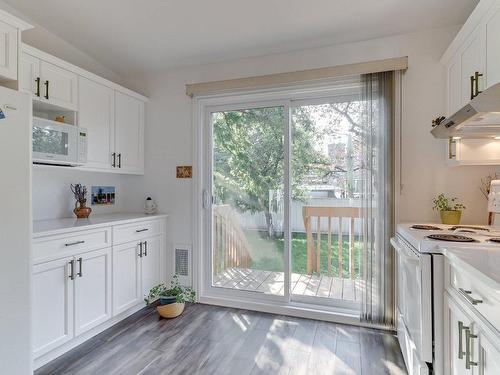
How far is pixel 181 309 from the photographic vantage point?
286 cm

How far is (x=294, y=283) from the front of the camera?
9.92 ft

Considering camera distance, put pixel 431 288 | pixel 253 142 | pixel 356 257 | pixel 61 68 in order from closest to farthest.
Answer: pixel 431 288
pixel 61 68
pixel 356 257
pixel 253 142

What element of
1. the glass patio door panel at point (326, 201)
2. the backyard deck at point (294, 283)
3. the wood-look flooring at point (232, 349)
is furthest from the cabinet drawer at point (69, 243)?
the glass patio door panel at point (326, 201)

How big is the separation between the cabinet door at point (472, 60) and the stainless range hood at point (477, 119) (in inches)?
8.9

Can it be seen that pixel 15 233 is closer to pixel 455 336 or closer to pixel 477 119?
pixel 455 336

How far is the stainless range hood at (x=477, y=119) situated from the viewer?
123 centimetres

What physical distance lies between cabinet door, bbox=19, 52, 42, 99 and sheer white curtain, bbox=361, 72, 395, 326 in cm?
258

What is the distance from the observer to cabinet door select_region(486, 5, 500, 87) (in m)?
1.57

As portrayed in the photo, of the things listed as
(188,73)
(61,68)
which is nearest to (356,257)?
(188,73)

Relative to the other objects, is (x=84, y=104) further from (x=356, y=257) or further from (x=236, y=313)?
(x=356, y=257)

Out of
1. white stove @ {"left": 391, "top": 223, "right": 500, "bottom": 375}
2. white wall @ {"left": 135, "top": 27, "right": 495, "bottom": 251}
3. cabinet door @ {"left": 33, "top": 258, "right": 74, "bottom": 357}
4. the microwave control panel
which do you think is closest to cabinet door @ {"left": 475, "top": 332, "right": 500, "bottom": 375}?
white stove @ {"left": 391, "top": 223, "right": 500, "bottom": 375}

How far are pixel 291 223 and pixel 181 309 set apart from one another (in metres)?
1.33

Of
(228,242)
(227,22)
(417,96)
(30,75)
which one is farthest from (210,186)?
(417,96)

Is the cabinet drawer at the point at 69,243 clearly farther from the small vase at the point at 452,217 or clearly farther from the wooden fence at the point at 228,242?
the small vase at the point at 452,217
